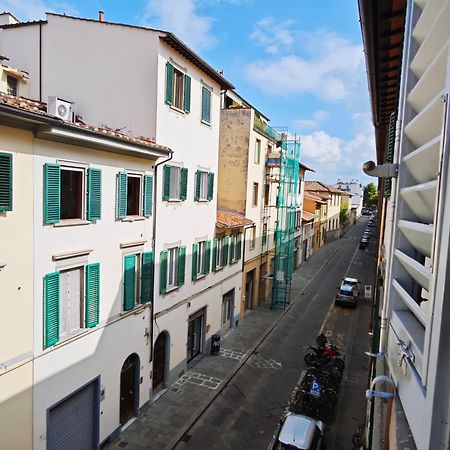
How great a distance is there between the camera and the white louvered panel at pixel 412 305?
275 centimetres

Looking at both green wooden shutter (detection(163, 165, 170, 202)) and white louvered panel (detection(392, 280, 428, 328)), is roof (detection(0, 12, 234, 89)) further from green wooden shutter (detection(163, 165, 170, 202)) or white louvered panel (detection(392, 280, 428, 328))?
white louvered panel (detection(392, 280, 428, 328))

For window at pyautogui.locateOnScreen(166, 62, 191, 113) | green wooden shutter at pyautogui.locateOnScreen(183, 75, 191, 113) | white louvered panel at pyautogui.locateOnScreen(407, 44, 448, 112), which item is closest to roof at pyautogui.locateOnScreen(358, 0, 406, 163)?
white louvered panel at pyautogui.locateOnScreen(407, 44, 448, 112)

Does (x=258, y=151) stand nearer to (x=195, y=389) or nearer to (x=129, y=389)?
(x=195, y=389)

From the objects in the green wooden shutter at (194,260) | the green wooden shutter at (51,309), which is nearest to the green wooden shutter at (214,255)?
the green wooden shutter at (194,260)

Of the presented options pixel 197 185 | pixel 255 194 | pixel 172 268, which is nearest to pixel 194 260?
pixel 172 268

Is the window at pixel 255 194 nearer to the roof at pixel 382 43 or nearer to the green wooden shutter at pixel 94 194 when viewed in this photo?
the green wooden shutter at pixel 94 194

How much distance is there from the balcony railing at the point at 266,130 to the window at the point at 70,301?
15257 mm

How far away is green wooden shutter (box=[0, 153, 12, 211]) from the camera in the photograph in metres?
8.18

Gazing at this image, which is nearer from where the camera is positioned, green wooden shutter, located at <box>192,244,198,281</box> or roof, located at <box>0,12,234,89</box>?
roof, located at <box>0,12,234,89</box>

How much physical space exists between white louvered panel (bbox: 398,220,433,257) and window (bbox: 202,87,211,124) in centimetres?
1377

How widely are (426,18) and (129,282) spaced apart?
35.9 feet

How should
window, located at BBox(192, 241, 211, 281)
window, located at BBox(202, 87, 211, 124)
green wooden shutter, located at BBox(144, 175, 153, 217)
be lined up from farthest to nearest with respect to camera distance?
window, located at BBox(192, 241, 211, 281) < window, located at BBox(202, 87, 211, 124) < green wooden shutter, located at BBox(144, 175, 153, 217)

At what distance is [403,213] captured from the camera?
3.96m

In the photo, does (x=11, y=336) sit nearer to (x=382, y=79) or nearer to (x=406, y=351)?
(x=406, y=351)
